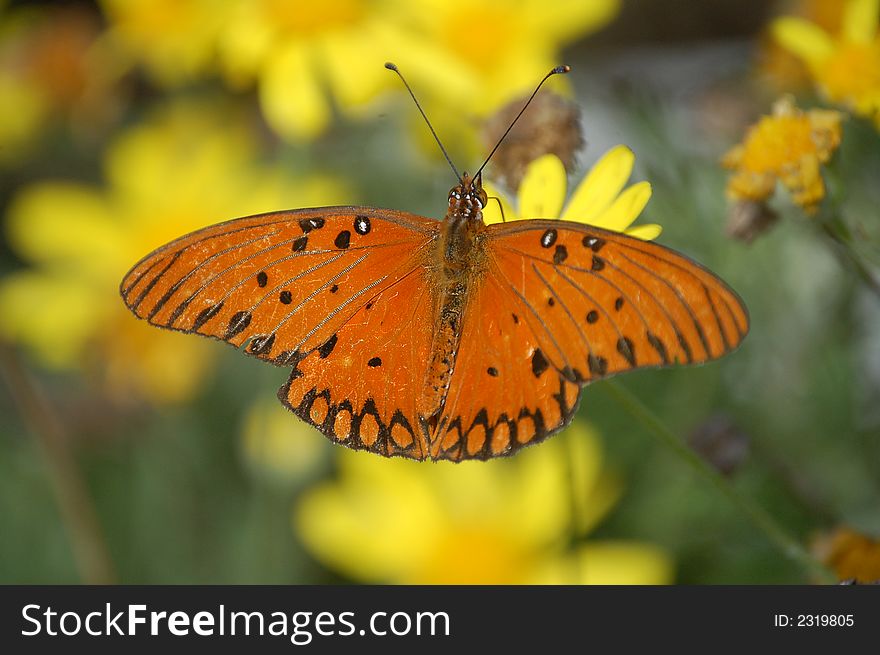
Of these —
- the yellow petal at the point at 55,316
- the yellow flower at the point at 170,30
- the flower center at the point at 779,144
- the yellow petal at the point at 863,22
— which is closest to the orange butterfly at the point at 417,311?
the flower center at the point at 779,144

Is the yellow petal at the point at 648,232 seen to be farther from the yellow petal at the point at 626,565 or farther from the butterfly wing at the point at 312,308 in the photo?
the yellow petal at the point at 626,565

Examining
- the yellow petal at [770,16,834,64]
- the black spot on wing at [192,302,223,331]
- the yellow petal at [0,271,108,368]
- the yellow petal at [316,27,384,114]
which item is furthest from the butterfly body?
the yellow petal at [0,271,108,368]

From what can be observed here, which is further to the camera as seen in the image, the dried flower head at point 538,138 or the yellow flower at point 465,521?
the yellow flower at point 465,521

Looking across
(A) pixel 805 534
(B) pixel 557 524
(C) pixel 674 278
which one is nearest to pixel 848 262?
(C) pixel 674 278

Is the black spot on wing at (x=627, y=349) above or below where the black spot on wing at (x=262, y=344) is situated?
below

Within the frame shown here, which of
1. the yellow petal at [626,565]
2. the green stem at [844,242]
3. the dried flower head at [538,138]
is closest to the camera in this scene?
the green stem at [844,242]

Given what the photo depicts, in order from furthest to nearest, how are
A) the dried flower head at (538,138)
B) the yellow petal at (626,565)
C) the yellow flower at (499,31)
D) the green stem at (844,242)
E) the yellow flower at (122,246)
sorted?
1. the yellow flower at (122,246)
2. the yellow flower at (499,31)
3. the yellow petal at (626,565)
4. the dried flower head at (538,138)
5. the green stem at (844,242)

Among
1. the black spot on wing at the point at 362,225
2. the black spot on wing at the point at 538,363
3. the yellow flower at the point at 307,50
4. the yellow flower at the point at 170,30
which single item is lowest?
the black spot on wing at the point at 538,363
